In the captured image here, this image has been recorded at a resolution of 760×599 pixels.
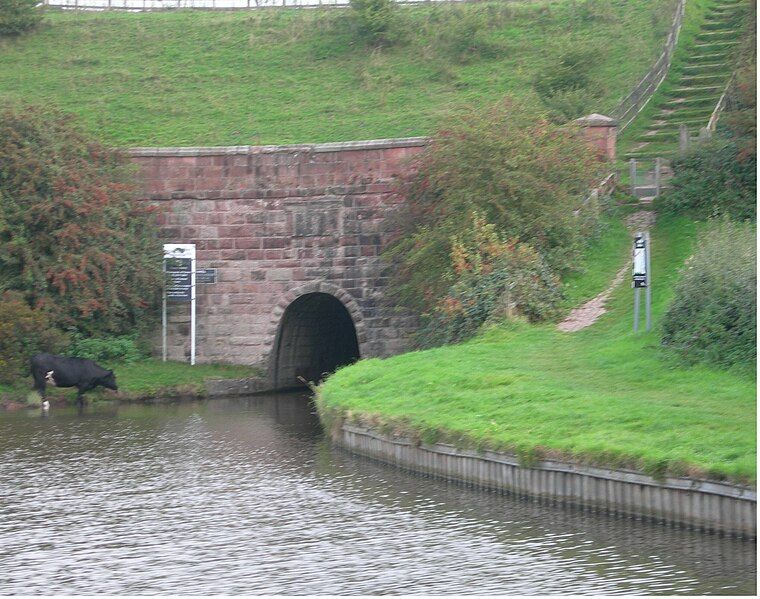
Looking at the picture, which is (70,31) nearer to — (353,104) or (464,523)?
(353,104)

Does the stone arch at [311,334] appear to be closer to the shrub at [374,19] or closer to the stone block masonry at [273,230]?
the stone block masonry at [273,230]

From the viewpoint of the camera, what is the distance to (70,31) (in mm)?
53844

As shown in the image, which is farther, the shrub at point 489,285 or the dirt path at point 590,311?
the shrub at point 489,285

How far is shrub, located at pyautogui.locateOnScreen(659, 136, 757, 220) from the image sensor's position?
1129 inches

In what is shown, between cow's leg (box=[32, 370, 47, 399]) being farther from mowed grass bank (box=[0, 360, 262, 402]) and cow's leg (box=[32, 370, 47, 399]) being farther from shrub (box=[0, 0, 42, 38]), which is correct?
shrub (box=[0, 0, 42, 38])

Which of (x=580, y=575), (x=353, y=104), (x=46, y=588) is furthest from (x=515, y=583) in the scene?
(x=353, y=104)

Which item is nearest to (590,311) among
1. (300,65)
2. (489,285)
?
(489,285)

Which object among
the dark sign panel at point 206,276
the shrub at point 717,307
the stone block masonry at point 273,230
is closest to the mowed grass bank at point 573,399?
the shrub at point 717,307

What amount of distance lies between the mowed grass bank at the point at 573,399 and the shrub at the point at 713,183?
13.3ft

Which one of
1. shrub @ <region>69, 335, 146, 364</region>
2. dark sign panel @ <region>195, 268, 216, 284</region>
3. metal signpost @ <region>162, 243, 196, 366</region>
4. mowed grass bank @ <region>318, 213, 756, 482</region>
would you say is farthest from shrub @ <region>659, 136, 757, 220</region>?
shrub @ <region>69, 335, 146, 364</region>

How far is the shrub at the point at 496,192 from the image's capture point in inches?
1053

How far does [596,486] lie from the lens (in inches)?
542

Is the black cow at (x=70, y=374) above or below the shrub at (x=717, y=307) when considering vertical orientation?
below

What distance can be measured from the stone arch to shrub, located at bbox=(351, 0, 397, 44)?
1864 centimetres
